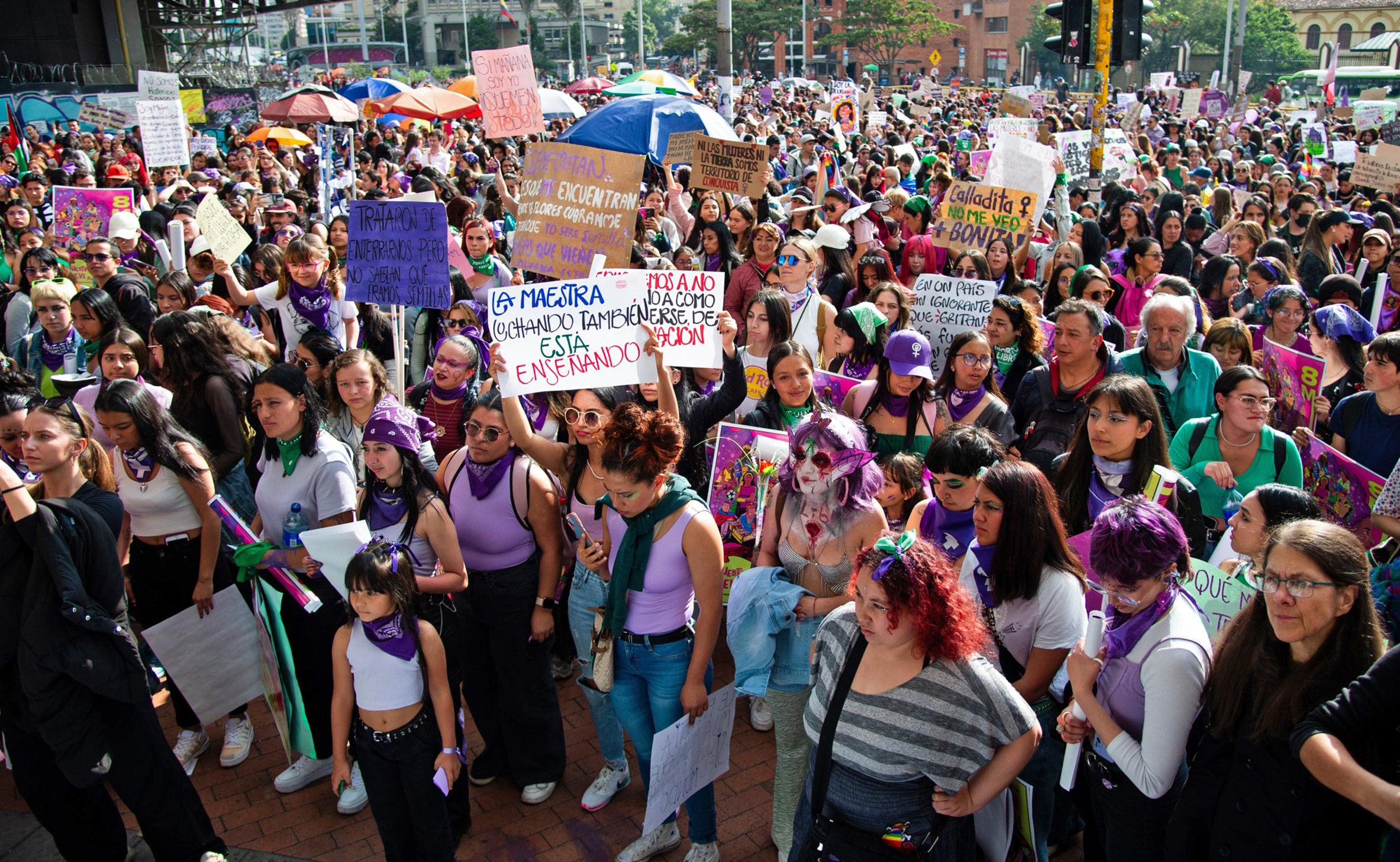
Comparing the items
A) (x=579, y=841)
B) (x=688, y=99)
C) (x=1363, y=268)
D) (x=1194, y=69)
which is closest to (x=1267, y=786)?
(x=579, y=841)

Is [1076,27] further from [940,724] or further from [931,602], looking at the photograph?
[940,724]

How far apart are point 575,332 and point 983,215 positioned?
16.4 ft

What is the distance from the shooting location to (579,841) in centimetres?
432

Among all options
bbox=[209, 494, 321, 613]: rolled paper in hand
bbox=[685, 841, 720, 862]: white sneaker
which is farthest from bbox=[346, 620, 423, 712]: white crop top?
bbox=[685, 841, 720, 862]: white sneaker

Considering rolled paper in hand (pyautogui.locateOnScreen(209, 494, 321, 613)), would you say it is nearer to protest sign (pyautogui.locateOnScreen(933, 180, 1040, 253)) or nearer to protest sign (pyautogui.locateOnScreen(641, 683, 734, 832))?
protest sign (pyautogui.locateOnScreen(641, 683, 734, 832))

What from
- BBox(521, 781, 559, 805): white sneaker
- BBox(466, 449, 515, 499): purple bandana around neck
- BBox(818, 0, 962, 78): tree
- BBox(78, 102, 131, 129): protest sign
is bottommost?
BBox(521, 781, 559, 805): white sneaker

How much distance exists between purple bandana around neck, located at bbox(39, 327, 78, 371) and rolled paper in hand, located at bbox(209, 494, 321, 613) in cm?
306

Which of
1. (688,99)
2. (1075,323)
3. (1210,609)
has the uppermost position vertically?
(688,99)

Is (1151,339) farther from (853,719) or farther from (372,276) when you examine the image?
(372,276)

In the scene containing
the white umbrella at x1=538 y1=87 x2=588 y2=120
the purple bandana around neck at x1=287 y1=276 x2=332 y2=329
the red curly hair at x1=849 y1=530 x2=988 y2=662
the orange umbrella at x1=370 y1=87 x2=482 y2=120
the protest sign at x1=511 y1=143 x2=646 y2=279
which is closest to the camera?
the red curly hair at x1=849 y1=530 x2=988 y2=662

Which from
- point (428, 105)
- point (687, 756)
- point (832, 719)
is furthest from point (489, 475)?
point (428, 105)

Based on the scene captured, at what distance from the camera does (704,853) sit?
13.4 ft

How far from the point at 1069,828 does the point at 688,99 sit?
12.5 metres

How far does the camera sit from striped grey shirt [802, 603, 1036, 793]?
2850 millimetres
